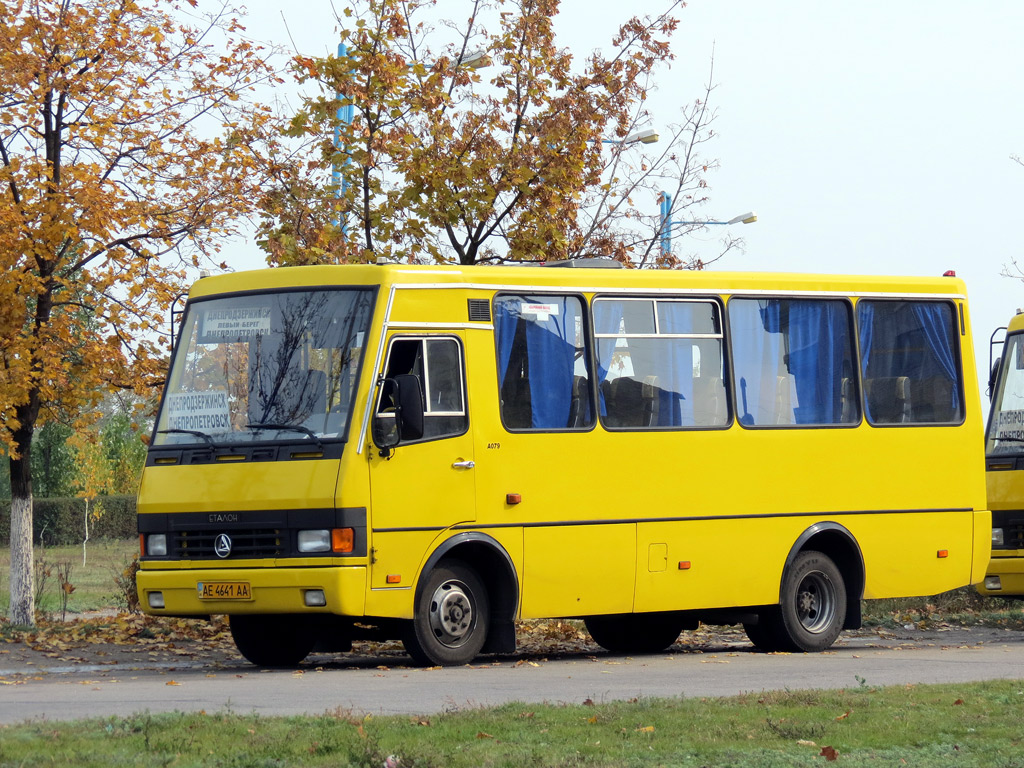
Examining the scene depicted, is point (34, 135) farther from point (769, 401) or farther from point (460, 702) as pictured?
point (460, 702)

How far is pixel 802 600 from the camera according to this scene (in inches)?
624

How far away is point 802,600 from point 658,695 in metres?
5.18

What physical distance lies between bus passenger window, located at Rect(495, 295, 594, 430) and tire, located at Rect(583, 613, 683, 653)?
2.79 m

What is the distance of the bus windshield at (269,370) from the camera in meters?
13.1

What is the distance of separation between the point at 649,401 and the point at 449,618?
8.65 feet

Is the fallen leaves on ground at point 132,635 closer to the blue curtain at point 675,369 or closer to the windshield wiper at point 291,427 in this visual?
the windshield wiper at point 291,427

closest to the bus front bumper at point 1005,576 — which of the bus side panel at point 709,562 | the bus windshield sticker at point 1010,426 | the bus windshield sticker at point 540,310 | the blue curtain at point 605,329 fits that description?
the bus windshield sticker at point 1010,426

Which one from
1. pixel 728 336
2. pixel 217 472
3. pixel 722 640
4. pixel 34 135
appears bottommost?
pixel 722 640

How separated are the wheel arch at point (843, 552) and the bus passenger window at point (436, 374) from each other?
3.68 metres

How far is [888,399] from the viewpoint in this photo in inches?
643

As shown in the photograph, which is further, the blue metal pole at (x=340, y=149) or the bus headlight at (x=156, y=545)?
the blue metal pole at (x=340, y=149)

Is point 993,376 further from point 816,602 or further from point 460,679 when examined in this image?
point 460,679

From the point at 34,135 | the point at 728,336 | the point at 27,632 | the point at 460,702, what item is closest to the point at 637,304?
the point at 728,336

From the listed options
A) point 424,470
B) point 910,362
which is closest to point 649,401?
point 424,470
